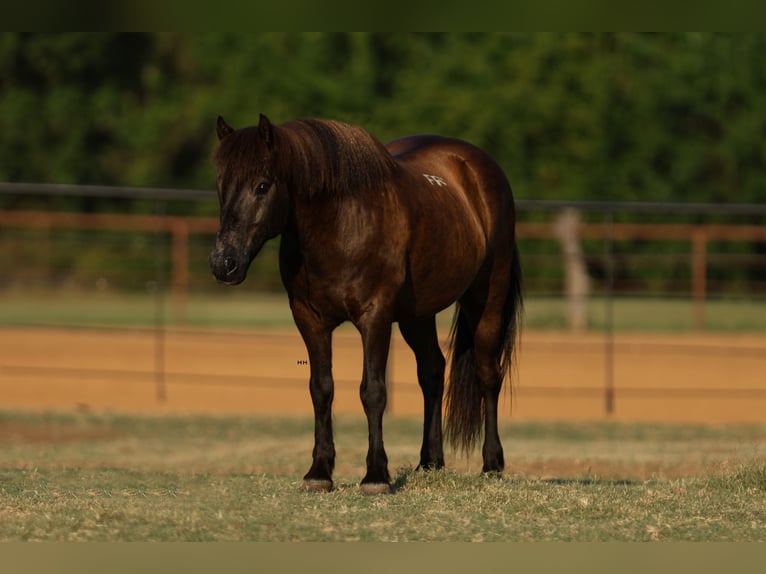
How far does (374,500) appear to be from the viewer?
5230 mm

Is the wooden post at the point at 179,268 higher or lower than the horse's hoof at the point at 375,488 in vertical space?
higher

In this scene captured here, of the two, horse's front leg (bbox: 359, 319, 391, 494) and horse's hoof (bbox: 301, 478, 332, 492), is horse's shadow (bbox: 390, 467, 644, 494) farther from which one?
horse's hoof (bbox: 301, 478, 332, 492)

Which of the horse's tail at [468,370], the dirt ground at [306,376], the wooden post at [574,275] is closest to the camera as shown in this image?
the horse's tail at [468,370]

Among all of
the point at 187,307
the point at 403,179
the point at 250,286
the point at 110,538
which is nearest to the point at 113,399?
the point at 403,179

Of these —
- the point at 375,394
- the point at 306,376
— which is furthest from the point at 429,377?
the point at 306,376

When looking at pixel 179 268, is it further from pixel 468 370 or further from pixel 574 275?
pixel 468 370

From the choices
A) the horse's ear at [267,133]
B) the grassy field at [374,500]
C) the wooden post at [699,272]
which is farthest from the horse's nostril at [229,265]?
the wooden post at [699,272]

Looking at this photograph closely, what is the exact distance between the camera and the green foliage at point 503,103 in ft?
79.8

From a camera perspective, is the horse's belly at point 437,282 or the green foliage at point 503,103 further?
the green foliage at point 503,103

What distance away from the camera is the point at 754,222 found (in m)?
23.2

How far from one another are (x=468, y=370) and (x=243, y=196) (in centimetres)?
193

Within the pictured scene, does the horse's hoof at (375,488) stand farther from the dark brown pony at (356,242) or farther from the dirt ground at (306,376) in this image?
the dirt ground at (306,376)

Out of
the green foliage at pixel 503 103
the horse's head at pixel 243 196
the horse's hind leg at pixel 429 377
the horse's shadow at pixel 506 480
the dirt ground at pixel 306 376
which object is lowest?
the dirt ground at pixel 306 376

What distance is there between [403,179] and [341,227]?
0.49m
